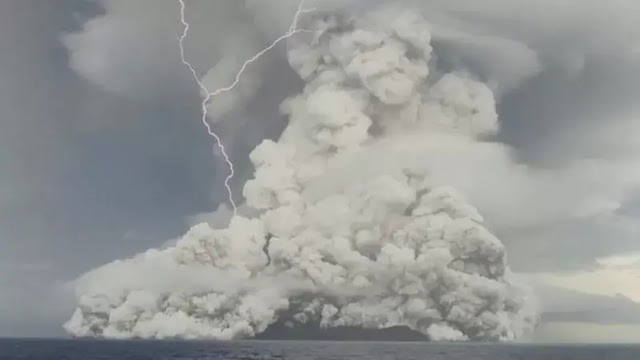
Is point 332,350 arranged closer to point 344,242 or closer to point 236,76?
point 344,242

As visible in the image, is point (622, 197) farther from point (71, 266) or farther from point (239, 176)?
point (71, 266)

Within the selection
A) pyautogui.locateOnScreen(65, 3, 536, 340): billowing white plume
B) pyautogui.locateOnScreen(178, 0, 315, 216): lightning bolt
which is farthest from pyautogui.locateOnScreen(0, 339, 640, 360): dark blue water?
pyautogui.locateOnScreen(178, 0, 315, 216): lightning bolt

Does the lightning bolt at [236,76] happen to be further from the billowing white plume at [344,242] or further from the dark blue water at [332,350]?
the dark blue water at [332,350]

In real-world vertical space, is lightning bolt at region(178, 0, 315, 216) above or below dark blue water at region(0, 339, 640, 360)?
above

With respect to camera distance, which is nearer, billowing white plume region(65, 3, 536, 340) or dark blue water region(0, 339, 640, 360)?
billowing white plume region(65, 3, 536, 340)

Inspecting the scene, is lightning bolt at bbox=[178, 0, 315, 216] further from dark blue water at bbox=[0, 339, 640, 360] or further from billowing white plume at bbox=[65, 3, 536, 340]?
dark blue water at bbox=[0, 339, 640, 360]

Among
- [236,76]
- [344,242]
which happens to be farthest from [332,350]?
[236,76]

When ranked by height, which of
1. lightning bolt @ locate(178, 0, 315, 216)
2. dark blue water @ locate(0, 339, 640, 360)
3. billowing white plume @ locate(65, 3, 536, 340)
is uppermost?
lightning bolt @ locate(178, 0, 315, 216)
